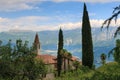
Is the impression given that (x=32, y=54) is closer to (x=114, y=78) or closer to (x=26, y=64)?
(x=26, y=64)

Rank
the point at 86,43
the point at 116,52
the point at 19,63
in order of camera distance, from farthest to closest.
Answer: the point at 86,43, the point at 19,63, the point at 116,52

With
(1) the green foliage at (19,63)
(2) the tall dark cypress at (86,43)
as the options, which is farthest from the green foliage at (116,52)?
(2) the tall dark cypress at (86,43)

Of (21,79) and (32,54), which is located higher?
(32,54)

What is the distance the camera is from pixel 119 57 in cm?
812

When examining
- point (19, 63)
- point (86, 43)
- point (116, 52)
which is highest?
point (116, 52)

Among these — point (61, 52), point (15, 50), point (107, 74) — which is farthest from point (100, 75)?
point (61, 52)

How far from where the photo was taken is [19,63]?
125 ft

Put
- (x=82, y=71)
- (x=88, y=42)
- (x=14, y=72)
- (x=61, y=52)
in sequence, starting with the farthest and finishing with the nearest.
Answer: (x=61, y=52) < (x=88, y=42) < (x=14, y=72) < (x=82, y=71)

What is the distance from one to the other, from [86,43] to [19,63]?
40730 mm

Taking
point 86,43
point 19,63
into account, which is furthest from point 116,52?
point 86,43

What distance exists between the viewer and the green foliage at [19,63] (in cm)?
3631

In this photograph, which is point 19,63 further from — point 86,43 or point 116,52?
point 86,43

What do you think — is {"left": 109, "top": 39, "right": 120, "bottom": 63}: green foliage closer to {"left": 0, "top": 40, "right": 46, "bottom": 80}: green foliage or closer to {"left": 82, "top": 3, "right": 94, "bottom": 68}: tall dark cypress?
{"left": 0, "top": 40, "right": 46, "bottom": 80}: green foliage

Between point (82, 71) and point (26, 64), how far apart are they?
30970mm
